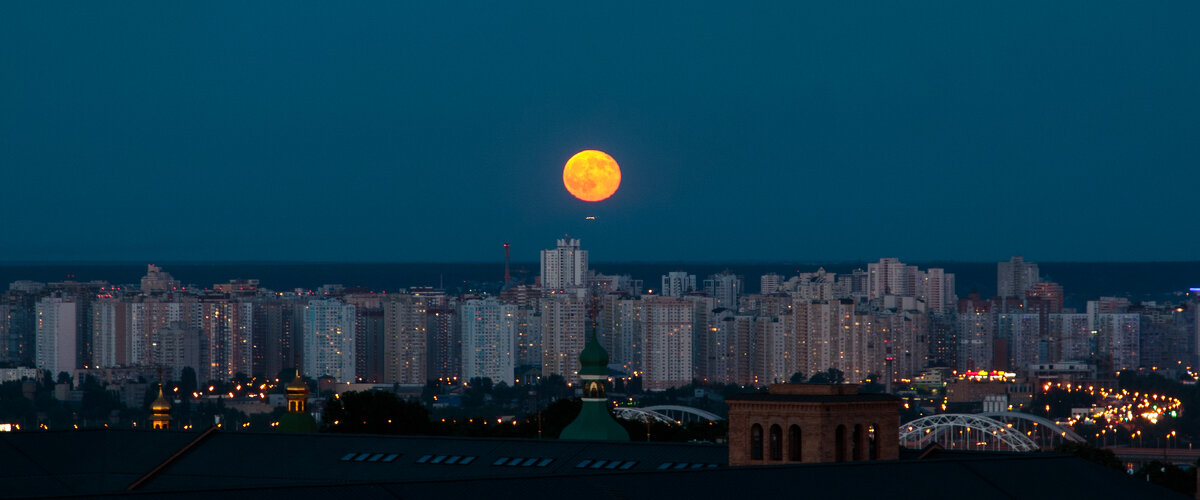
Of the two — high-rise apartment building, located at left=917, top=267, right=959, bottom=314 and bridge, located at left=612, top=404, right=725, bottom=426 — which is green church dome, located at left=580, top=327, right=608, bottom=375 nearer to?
bridge, located at left=612, top=404, right=725, bottom=426

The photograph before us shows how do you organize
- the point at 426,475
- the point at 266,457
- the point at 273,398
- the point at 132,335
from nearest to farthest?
the point at 426,475
the point at 266,457
the point at 273,398
the point at 132,335

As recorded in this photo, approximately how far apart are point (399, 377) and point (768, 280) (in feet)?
147

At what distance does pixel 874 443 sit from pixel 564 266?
135169 mm

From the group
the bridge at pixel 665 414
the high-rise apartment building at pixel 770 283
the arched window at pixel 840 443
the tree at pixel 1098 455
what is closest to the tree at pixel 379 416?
the bridge at pixel 665 414

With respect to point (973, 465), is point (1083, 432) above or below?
below

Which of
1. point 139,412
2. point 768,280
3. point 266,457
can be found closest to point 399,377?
point 139,412

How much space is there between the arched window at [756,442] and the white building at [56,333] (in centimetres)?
11793

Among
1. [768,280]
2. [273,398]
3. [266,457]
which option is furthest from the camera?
[768,280]

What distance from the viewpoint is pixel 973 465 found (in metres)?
23.6

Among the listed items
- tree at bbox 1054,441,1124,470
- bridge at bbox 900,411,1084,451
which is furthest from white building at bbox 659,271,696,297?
tree at bbox 1054,441,1124,470

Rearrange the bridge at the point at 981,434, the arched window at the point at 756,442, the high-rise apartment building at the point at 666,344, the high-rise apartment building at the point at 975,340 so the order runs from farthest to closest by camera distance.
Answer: the high-rise apartment building at the point at 975,340
the high-rise apartment building at the point at 666,344
the bridge at the point at 981,434
the arched window at the point at 756,442

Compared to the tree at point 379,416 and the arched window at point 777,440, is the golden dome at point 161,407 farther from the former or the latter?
the arched window at point 777,440

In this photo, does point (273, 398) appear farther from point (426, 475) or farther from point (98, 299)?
point (426, 475)

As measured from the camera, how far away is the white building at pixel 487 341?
13950 centimetres
